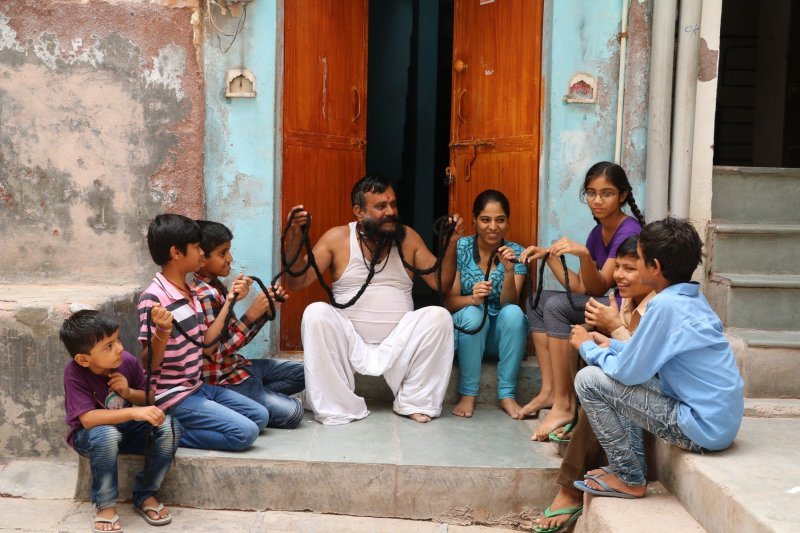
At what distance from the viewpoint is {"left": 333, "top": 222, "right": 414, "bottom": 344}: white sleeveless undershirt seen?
15.8ft

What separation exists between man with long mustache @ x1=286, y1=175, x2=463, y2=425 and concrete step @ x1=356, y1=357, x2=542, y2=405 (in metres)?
0.21

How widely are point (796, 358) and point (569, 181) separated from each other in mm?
1637

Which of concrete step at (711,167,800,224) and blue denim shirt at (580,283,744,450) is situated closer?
blue denim shirt at (580,283,744,450)

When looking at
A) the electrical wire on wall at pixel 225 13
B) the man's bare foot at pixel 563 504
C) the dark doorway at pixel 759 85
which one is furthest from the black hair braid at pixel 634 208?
the dark doorway at pixel 759 85

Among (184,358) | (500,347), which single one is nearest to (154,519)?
(184,358)

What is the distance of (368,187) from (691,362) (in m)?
2.32

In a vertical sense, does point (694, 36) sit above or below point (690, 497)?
above

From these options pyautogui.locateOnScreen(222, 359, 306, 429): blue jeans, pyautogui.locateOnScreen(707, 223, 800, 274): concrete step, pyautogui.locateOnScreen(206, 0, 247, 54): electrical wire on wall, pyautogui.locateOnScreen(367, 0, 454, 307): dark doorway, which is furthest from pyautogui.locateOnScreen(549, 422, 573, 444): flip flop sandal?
pyautogui.locateOnScreen(367, 0, 454, 307): dark doorway

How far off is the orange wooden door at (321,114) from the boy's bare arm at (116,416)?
191 centimetres

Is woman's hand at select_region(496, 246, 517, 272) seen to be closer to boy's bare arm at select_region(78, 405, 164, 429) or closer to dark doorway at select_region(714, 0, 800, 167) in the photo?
boy's bare arm at select_region(78, 405, 164, 429)

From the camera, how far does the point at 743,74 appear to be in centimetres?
881

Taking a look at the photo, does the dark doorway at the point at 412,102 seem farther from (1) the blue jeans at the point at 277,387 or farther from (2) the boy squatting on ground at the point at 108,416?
(2) the boy squatting on ground at the point at 108,416

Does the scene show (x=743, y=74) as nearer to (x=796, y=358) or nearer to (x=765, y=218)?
(x=765, y=218)

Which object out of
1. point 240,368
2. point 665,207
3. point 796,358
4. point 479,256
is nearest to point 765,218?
point 665,207
